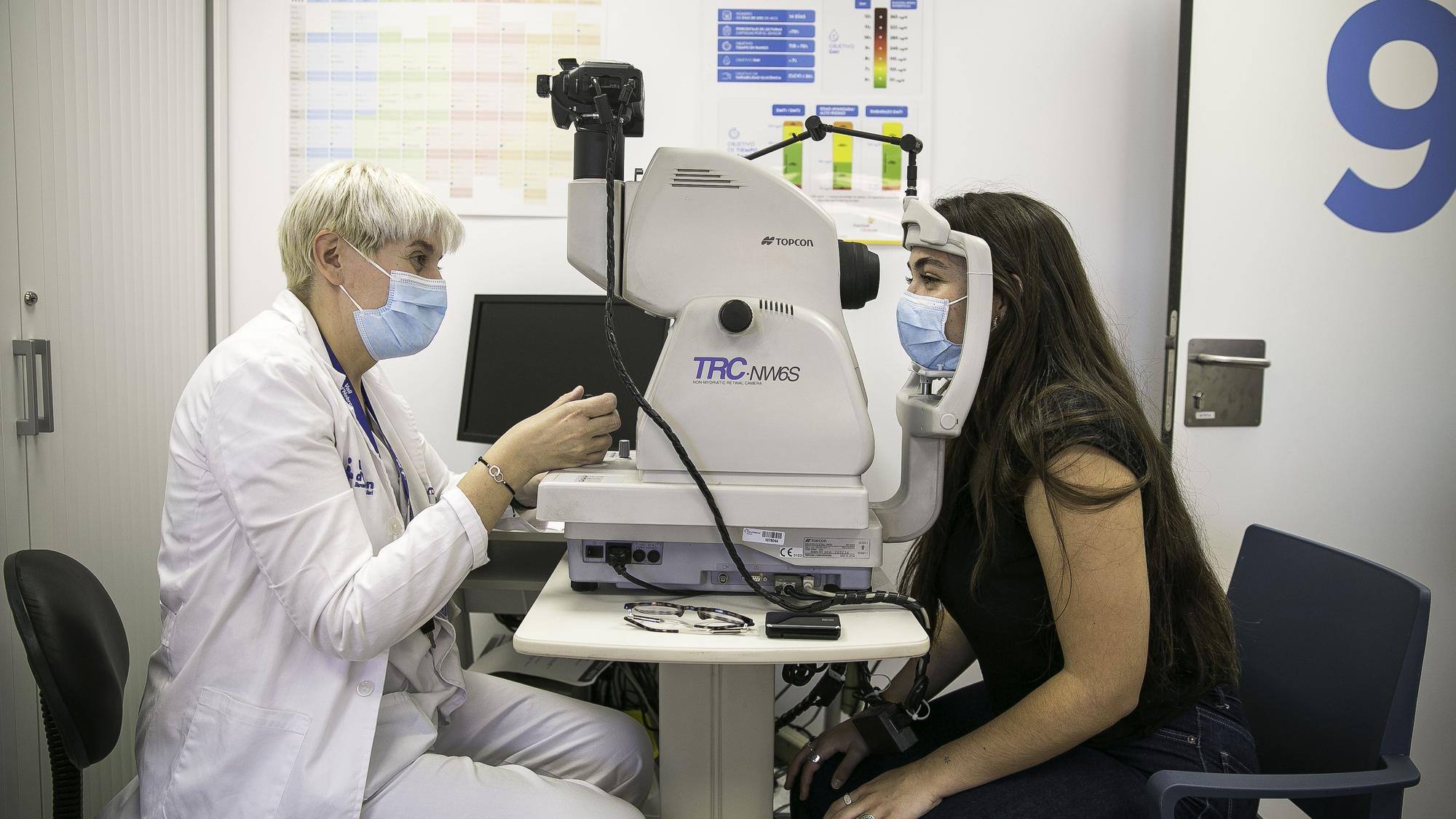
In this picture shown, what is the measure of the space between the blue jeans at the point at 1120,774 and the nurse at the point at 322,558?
0.42 m

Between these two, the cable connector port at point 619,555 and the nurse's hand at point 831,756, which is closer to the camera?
the cable connector port at point 619,555

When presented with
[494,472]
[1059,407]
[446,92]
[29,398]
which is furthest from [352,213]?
[446,92]

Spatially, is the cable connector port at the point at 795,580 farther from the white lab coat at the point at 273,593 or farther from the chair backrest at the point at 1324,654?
the chair backrest at the point at 1324,654

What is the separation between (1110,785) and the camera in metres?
1.07

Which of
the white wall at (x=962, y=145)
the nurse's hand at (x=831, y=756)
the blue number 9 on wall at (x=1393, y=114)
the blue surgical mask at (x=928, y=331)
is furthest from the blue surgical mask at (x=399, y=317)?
the blue number 9 on wall at (x=1393, y=114)

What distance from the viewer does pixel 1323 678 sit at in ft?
4.04

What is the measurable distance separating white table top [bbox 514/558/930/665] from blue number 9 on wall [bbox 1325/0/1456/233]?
1.66 meters

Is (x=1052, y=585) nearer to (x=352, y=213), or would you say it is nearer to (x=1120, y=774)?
(x=1120, y=774)

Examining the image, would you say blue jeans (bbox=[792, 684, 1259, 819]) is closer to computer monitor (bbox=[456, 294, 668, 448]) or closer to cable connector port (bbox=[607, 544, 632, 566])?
cable connector port (bbox=[607, 544, 632, 566])

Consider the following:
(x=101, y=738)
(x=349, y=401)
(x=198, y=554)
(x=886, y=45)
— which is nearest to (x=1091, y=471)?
(x=349, y=401)

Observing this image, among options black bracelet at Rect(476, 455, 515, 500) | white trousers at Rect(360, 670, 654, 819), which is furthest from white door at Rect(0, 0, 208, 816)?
black bracelet at Rect(476, 455, 515, 500)

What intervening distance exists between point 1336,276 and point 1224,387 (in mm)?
346

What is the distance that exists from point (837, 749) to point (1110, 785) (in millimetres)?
355

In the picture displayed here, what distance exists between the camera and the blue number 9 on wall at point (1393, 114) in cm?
192
